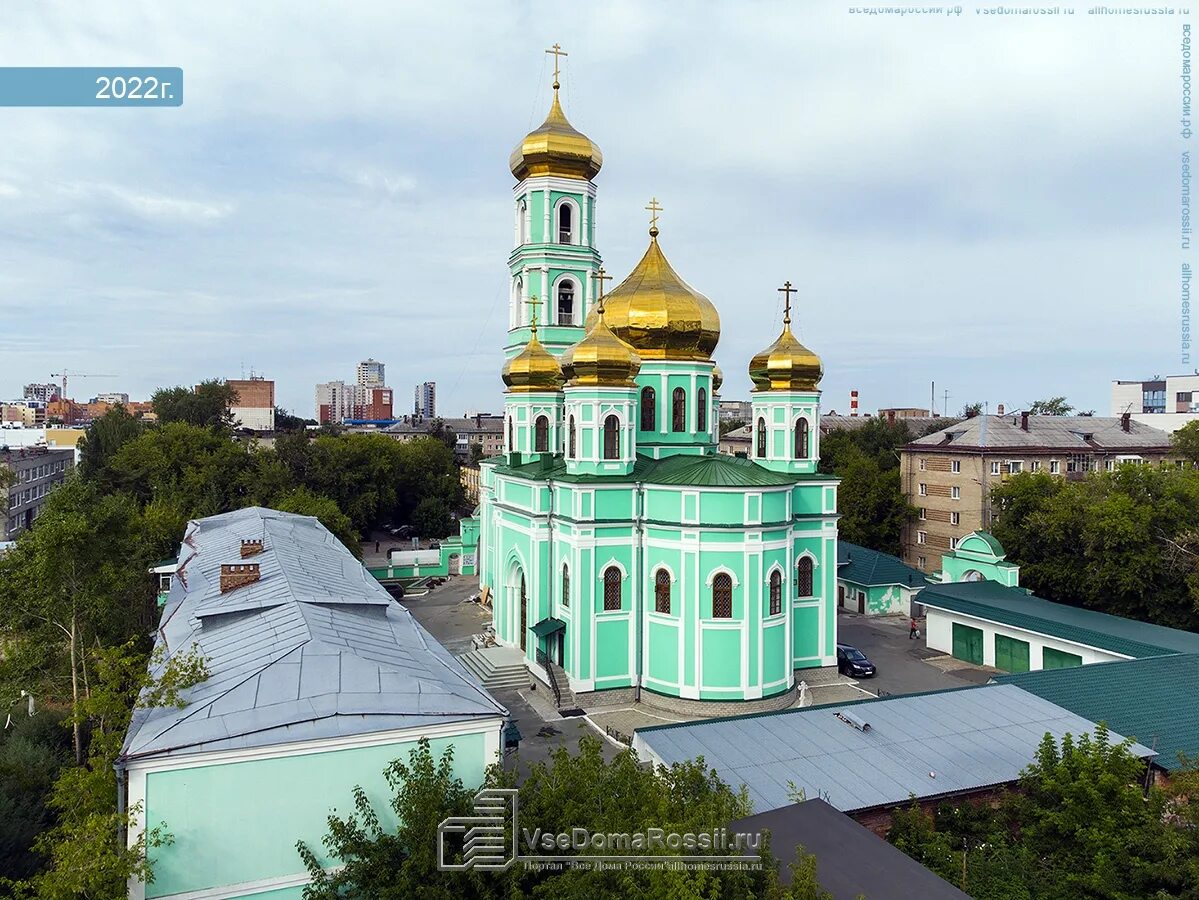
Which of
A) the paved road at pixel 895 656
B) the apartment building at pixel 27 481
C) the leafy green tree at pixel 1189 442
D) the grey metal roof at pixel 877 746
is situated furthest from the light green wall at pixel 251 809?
the apartment building at pixel 27 481

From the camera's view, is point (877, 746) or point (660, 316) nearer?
point (877, 746)

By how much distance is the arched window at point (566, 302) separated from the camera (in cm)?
2494

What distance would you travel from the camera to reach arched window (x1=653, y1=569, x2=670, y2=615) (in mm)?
18562

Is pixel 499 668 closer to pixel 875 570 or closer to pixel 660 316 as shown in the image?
pixel 660 316

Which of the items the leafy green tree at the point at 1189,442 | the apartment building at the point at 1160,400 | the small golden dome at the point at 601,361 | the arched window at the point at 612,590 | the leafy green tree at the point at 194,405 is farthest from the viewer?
the leafy green tree at the point at 194,405

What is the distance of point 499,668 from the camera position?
2070cm

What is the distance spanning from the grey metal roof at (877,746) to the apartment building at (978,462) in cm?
2044

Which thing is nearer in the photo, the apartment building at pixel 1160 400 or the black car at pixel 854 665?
the black car at pixel 854 665

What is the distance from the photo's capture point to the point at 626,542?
62.1ft

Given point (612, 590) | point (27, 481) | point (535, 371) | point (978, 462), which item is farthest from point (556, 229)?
point (27, 481)

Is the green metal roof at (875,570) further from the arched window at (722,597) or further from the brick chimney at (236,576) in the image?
the brick chimney at (236,576)

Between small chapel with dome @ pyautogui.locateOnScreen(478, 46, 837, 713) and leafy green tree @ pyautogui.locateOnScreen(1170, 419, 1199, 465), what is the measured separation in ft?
65.8

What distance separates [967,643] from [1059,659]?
2932 millimetres

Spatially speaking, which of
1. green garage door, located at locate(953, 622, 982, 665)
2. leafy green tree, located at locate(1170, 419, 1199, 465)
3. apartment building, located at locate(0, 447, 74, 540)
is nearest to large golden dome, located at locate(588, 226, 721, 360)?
green garage door, located at locate(953, 622, 982, 665)
